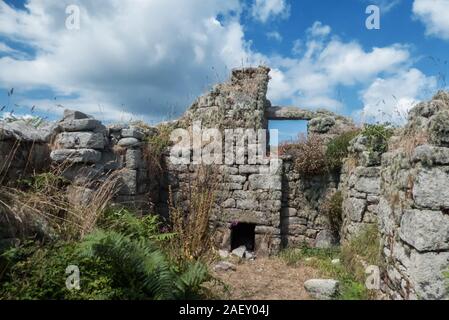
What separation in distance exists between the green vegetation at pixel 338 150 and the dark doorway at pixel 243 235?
2.04 metres

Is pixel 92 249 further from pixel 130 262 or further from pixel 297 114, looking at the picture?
pixel 297 114

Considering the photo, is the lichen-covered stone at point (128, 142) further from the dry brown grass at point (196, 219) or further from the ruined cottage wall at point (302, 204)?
the ruined cottage wall at point (302, 204)

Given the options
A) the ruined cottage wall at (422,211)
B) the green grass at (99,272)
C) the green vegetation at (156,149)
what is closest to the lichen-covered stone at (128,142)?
the green vegetation at (156,149)

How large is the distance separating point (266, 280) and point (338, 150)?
306 centimetres

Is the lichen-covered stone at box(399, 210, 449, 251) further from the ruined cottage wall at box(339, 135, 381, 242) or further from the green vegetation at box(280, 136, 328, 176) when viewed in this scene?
the green vegetation at box(280, 136, 328, 176)

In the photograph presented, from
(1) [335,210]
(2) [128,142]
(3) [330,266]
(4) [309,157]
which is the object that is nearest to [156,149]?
(2) [128,142]

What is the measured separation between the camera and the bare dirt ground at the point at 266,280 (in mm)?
5023

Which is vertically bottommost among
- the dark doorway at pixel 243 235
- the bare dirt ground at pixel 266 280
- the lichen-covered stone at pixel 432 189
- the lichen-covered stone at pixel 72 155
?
the bare dirt ground at pixel 266 280

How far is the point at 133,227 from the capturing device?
5.02 metres

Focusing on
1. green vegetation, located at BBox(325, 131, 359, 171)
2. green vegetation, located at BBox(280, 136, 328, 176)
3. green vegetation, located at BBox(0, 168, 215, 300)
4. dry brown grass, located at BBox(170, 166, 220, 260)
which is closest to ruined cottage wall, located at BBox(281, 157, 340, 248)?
green vegetation, located at BBox(280, 136, 328, 176)

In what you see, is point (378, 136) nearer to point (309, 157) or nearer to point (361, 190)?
point (361, 190)

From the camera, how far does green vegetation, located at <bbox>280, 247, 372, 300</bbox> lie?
429 cm

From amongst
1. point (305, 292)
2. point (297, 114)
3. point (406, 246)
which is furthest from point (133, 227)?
point (297, 114)
